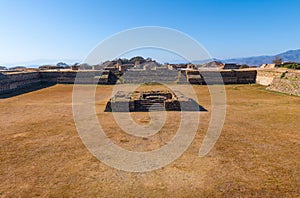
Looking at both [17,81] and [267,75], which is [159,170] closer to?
[17,81]

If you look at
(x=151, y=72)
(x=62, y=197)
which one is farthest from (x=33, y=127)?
(x=151, y=72)

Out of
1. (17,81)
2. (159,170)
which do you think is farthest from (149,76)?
(159,170)

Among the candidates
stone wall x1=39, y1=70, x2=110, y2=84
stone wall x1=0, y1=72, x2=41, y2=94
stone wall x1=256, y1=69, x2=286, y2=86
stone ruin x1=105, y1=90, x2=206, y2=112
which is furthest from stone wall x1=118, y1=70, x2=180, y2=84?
stone ruin x1=105, y1=90, x2=206, y2=112

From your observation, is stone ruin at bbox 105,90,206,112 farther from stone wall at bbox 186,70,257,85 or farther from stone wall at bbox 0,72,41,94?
stone wall at bbox 186,70,257,85

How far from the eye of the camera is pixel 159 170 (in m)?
6.34

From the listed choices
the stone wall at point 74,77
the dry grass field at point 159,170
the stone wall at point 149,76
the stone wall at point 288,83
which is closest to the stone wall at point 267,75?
the stone wall at point 288,83

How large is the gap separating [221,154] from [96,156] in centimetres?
443

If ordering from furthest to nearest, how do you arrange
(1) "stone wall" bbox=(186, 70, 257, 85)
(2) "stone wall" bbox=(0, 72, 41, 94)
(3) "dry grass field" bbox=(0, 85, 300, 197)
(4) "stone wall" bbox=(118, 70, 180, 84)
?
(4) "stone wall" bbox=(118, 70, 180, 84) < (1) "stone wall" bbox=(186, 70, 257, 85) < (2) "stone wall" bbox=(0, 72, 41, 94) < (3) "dry grass field" bbox=(0, 85, 300, 197)

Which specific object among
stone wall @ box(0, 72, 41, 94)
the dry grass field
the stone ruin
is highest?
stone wall @ box(0, 72, 41, 94)

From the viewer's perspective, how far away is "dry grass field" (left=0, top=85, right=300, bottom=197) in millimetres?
5312

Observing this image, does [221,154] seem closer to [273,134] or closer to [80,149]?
[273,134]

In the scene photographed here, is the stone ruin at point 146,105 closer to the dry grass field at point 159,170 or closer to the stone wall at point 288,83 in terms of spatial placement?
the dry grass field at point 159,170

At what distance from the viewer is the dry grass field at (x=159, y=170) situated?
5312 millimetres

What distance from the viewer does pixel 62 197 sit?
5.02 metres
